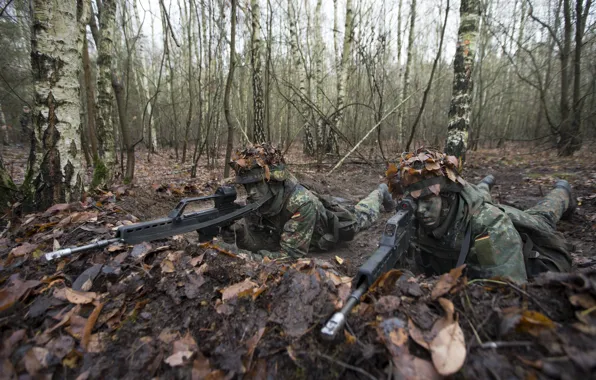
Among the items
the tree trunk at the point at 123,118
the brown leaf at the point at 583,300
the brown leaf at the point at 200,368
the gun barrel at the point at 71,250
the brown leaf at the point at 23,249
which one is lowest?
the brown leaf at the point at 200,368

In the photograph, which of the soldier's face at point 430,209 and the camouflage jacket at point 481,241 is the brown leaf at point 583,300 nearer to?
the camouflage jacket at point 481,241

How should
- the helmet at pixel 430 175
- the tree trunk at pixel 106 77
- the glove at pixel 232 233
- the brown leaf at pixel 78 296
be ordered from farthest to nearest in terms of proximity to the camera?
1. the tree trunk at pixel 106 77
2. the glove at pixel 232 233
3. the helmet at pixel 430 175
4. the brown leaf at pixel 78 296

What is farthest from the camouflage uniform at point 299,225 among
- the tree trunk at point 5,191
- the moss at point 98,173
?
the moss at point 98,173

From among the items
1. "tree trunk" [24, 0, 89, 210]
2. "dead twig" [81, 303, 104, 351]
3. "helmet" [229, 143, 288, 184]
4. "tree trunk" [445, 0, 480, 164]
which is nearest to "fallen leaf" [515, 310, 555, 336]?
"dead twig" [81, 303, 104, 351]

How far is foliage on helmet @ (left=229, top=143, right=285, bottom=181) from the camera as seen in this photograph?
3.40m

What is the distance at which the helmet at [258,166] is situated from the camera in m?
3.40

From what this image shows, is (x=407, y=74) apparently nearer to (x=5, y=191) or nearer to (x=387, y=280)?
(x=387, y=280)

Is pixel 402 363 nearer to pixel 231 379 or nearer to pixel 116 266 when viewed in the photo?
pixel 231 379

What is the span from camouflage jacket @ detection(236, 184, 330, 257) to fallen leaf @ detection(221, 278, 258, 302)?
1.52 metres

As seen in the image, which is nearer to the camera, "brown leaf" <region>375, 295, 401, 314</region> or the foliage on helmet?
"brown leaf" <region>375, 295, 401, 314</region>

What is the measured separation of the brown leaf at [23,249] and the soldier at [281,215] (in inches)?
75.4

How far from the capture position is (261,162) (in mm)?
3400

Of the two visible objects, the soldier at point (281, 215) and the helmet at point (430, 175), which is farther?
the soldier at point (281, 215)

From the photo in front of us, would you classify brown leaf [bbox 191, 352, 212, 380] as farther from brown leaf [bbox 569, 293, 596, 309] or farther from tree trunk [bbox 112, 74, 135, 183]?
tree trunk [bbox 112, 74, 135, 183]
